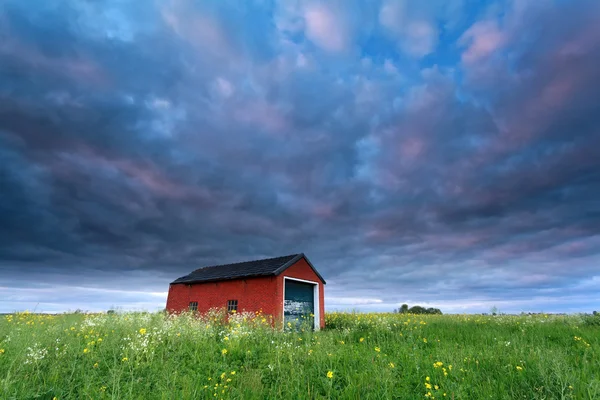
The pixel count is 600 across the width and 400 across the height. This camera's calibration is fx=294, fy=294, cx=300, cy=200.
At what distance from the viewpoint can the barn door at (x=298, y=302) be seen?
19.7m

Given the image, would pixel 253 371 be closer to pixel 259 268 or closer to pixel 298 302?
pixel 298 302

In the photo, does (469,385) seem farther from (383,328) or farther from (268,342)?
(383,328)

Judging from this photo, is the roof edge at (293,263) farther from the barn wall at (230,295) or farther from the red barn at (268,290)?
the barn wall at (230,295)

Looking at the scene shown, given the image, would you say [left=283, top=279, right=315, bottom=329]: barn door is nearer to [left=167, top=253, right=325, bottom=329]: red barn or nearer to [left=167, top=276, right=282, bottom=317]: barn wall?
[left=167, top=253, right=325, bottom=329]: red barn

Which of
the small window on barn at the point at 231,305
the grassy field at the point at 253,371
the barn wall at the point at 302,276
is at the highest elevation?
the barn wall at the point at 302,276

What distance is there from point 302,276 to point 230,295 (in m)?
5.32

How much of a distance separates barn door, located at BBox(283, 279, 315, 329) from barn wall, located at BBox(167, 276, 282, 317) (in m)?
1.41

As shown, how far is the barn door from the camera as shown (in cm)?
1969

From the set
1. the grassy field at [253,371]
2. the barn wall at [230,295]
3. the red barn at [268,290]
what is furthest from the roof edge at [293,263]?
the grassy field at [253,371]

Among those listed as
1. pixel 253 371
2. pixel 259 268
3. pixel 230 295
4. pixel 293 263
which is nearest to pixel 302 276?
pixel 293 263

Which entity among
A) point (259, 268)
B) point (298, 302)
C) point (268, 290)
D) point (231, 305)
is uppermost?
point (259, 268)

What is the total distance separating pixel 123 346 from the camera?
8117 mm

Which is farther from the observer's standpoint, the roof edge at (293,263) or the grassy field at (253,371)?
the roof edge at (293,263)

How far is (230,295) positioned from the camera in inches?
828
